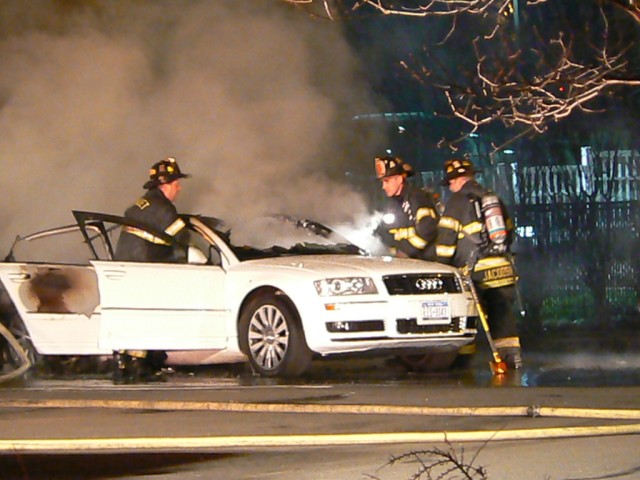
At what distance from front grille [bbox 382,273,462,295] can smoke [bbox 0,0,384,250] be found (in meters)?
4.42

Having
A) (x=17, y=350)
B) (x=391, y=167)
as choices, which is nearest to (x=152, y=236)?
(x=17, y=350)

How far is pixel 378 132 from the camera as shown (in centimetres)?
1911

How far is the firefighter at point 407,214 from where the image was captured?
40.7 ft

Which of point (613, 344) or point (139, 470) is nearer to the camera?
point (139, 470)

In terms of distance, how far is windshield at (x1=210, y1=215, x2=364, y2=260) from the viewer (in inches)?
470

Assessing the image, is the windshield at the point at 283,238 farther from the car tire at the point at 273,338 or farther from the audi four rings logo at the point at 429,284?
the audi four rings logo at the point at 429,284

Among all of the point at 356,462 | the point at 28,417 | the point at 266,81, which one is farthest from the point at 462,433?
the point at 266,81

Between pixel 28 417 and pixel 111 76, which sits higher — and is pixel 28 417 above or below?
below

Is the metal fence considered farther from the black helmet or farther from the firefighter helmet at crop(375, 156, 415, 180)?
the black helmet

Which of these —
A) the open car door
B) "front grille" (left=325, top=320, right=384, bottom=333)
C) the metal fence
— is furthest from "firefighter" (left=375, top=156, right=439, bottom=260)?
the metal fence

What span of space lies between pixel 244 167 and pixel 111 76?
228 cm

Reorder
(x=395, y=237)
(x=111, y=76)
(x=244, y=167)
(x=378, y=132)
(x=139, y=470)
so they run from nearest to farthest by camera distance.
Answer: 1. (x=139, y=470)
2. (x=395, y=237)
3. (x=244, y=167)
4. (x=111, y=76)
5. (x=378, y=132)

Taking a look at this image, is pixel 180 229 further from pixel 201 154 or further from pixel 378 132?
pixel 378 132

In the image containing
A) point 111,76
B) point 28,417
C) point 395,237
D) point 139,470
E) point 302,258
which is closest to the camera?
point 139,470
